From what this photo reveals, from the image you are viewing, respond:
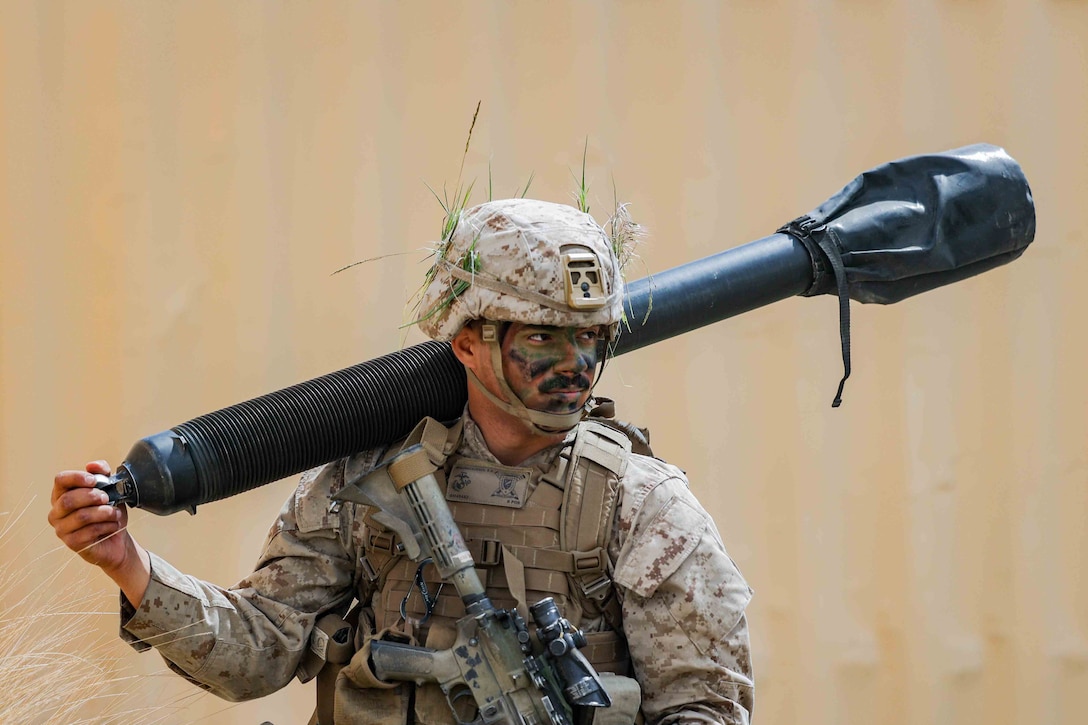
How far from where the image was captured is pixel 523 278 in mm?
2398

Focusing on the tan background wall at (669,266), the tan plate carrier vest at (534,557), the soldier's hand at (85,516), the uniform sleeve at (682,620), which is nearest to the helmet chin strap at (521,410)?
the tan plate carrier vest at (534,557)

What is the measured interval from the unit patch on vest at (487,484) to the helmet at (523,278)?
0.13 meters

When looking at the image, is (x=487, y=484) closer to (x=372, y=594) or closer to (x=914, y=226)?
(x=372, y=594)

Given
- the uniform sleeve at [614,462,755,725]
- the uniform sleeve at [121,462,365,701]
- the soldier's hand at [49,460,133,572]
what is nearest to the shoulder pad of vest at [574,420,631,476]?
the uniform sleeve at [614,462,755,725]

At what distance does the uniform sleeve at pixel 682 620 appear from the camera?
95.1 inches

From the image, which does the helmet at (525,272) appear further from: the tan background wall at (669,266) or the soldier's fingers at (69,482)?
the tan background wall at (669,266)

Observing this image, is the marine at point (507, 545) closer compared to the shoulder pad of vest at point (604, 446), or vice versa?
the marine at point (507, 545)

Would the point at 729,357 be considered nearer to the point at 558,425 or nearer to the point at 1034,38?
the point at 1034,38

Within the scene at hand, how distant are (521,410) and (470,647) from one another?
0.44m

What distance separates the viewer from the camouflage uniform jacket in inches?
95.6

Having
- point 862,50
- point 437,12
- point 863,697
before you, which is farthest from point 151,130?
point 863,697

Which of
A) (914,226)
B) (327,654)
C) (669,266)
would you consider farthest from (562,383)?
(669,266)

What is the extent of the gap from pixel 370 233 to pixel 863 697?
2391mm

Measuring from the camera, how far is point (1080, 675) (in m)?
4.93
